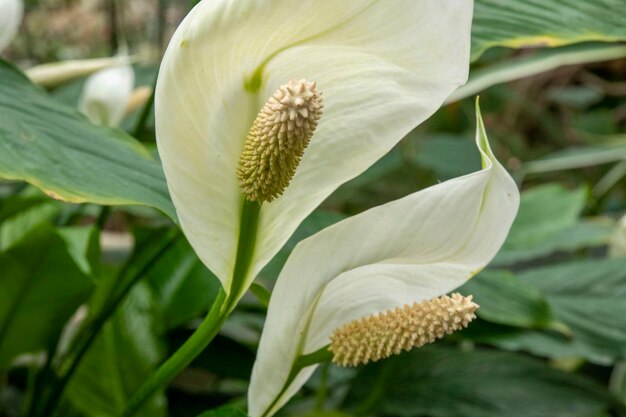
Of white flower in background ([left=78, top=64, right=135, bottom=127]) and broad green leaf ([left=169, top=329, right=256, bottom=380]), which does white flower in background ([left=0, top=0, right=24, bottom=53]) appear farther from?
broad green leaf ([left=169, top=329, right=256, bottom=380])

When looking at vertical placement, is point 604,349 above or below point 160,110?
below

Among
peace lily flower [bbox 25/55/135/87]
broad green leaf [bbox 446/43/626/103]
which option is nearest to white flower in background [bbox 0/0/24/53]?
peace lily flower [bbox 25/55/135/87]

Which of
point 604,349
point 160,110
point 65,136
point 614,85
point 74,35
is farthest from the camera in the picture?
point 74,35

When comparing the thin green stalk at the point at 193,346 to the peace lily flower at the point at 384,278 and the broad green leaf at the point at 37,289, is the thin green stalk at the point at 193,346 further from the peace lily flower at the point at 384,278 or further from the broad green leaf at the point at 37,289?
the broad green leaf at the point at 37,289

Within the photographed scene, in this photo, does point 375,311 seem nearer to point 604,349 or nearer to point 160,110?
point 160,110

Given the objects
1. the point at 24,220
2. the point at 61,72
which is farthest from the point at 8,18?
the point at 24,220

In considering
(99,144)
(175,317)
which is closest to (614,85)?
(175,317)
